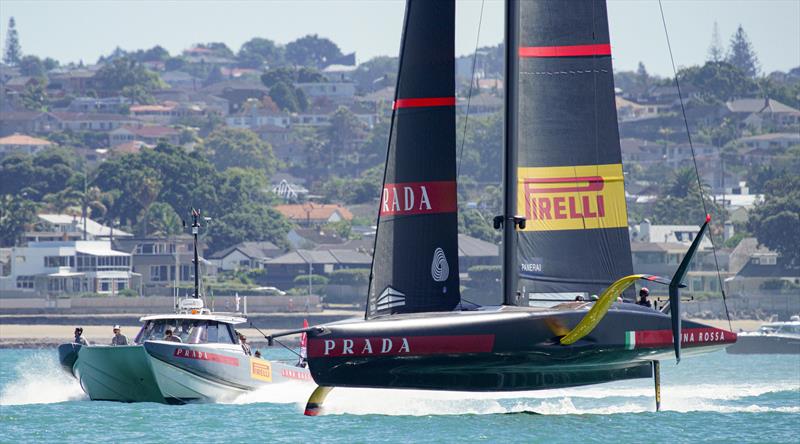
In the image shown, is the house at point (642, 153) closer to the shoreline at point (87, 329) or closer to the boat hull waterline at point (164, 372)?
the shoreline at point (87, 329)

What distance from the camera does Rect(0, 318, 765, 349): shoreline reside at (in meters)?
82.4

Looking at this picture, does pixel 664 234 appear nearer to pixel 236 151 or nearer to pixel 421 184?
pixel 236 151

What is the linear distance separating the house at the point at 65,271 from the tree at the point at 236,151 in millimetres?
74390

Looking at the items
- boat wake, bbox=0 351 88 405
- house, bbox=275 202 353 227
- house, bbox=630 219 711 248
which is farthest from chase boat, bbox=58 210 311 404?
house, bbox=275 202 353 227

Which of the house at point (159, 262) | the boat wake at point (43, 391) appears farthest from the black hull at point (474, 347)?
the house at point (159, 262)

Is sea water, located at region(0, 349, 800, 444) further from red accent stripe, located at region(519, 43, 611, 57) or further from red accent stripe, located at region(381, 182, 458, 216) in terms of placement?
red accent stripe, located at region(519, 43, 611, 57)

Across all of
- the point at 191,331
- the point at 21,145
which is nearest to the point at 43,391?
the point at 191,331

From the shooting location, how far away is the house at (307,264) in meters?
115

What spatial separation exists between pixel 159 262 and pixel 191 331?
78.5 metres

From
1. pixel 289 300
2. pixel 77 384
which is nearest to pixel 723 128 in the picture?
pixel 289 300

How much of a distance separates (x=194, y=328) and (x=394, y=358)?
798 centimetres

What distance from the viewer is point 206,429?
28391mm

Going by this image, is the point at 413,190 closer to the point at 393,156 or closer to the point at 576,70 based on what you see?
the point at 393,156

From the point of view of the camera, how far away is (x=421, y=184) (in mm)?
26781
